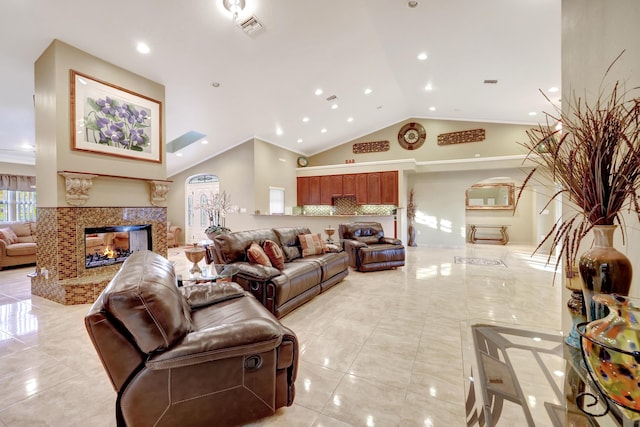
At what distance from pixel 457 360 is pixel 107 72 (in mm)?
5649

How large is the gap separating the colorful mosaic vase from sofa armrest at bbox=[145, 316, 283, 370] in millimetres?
1282

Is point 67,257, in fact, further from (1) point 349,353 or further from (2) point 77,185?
(1) point 349,353

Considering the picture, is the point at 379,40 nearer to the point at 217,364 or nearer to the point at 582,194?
the point at 582,194

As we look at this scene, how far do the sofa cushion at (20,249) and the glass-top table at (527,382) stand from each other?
311 inches

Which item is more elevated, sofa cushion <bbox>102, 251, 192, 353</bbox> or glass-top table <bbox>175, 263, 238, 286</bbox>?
sofa cushion <bbox>102, 251, 192, 353</bbox>

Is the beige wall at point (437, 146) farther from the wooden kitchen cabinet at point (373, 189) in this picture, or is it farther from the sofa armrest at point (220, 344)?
the sofa armrest at point (220, 344)

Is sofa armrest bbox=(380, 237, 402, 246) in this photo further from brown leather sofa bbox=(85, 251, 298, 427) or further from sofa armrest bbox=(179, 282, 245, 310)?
brown leather sofa bbox=(85, 251, 298, 427)

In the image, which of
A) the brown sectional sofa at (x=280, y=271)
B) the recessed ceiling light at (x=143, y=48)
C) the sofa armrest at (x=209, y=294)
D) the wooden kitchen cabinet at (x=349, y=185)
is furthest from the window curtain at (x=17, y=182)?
the wooden kitchen cabinet at (x=349, y=185)

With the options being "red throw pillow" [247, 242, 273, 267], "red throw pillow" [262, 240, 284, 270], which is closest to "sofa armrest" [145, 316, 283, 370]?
"red throw pillow" [247, 242, 273, 267]

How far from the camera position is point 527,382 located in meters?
1.18

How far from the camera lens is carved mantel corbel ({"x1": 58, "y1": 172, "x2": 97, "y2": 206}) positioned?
352cm

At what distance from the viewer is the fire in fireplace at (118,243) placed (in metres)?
3.98

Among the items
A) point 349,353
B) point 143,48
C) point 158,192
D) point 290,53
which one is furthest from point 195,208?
point 349,353

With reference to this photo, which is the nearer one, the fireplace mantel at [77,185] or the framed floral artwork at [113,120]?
the fireplace mantel at [77,185]
